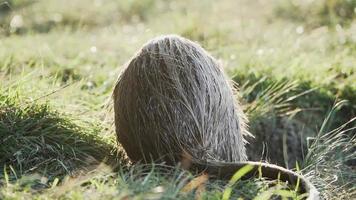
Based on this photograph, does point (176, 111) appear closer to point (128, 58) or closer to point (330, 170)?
point (330, 170)

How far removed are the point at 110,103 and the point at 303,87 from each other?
6.23ft

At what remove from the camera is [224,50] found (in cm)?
654

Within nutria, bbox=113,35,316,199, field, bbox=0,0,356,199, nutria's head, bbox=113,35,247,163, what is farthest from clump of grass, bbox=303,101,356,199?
nutria's head, bbox=113,35,247,163

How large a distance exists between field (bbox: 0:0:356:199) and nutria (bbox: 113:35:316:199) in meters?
0.12

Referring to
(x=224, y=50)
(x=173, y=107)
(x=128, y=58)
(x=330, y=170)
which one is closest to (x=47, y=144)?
(x=173, y=107)

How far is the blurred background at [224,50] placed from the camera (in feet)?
18.2

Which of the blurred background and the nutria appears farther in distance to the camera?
the blurred background

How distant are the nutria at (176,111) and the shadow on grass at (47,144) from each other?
0.72ft

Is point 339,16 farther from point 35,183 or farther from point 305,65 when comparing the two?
point 35,183

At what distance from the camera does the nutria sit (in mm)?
4242

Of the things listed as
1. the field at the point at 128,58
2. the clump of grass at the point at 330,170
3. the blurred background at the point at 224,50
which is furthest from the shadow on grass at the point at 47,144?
the clump of grass at the point at 330,170

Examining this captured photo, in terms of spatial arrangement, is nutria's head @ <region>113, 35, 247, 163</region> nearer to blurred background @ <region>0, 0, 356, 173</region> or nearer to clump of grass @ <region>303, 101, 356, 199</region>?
blurred background @ <region>0, 0, 356, 173</region>

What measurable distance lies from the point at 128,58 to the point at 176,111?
2252 millimetres

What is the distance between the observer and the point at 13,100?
459 cm
